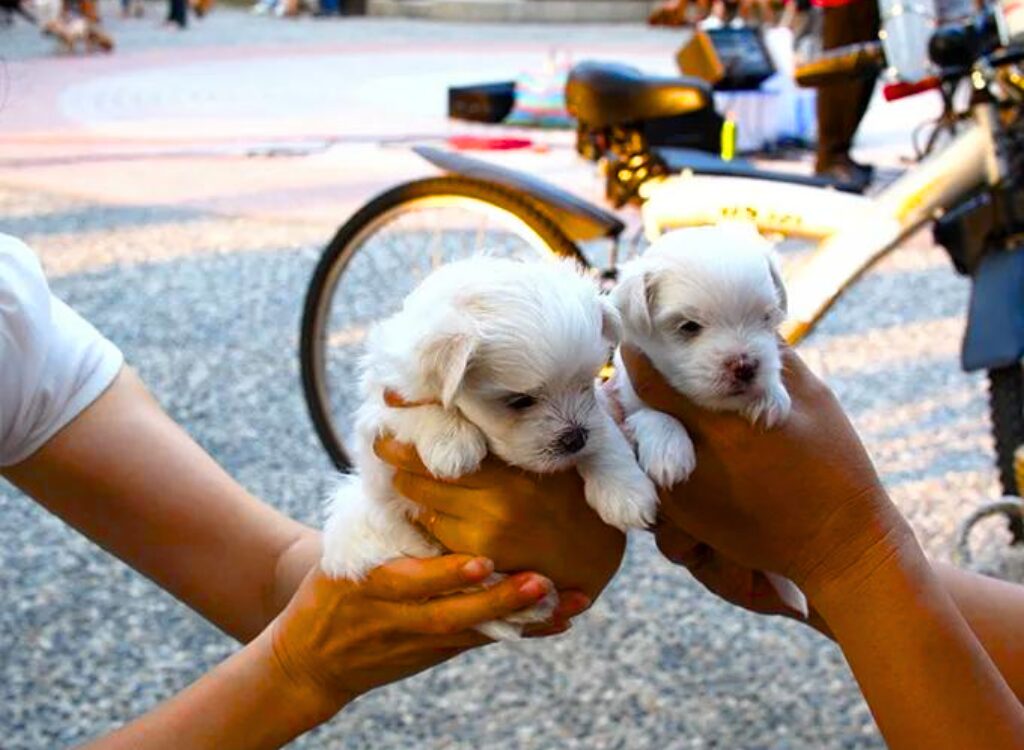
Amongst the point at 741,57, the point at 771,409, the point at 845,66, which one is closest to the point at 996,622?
the point at 771,409

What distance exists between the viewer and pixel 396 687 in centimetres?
310

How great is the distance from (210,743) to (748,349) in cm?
65

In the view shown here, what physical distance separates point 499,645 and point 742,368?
6.64 feet

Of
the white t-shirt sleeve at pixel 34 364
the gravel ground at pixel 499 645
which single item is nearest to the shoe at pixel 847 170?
the gravel ground at pixel 499 645

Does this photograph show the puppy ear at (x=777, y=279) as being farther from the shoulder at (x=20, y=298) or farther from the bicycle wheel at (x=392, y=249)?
the bicycle wheel at (x=392, y=249)

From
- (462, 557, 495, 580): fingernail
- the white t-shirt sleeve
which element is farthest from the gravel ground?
(462, 557, 495, 580): fingernail

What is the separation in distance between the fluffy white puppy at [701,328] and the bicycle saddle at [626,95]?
2466 mm

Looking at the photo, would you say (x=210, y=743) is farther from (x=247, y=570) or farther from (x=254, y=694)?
(x=247, y=570)

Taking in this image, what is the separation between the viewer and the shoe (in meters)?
5.61

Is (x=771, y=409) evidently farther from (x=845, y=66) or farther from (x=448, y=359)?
(x=845, y=66)

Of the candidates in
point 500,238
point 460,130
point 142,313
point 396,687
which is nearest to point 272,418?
point 500,238

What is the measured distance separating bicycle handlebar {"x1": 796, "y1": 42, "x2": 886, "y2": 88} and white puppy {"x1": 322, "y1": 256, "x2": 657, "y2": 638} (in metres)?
2.46

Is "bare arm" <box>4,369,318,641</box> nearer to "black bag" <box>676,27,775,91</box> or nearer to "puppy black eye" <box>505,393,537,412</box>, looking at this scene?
"puppy black eye" <box>505,393,537,412</box>

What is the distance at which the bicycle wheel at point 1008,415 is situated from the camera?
3.56 m
